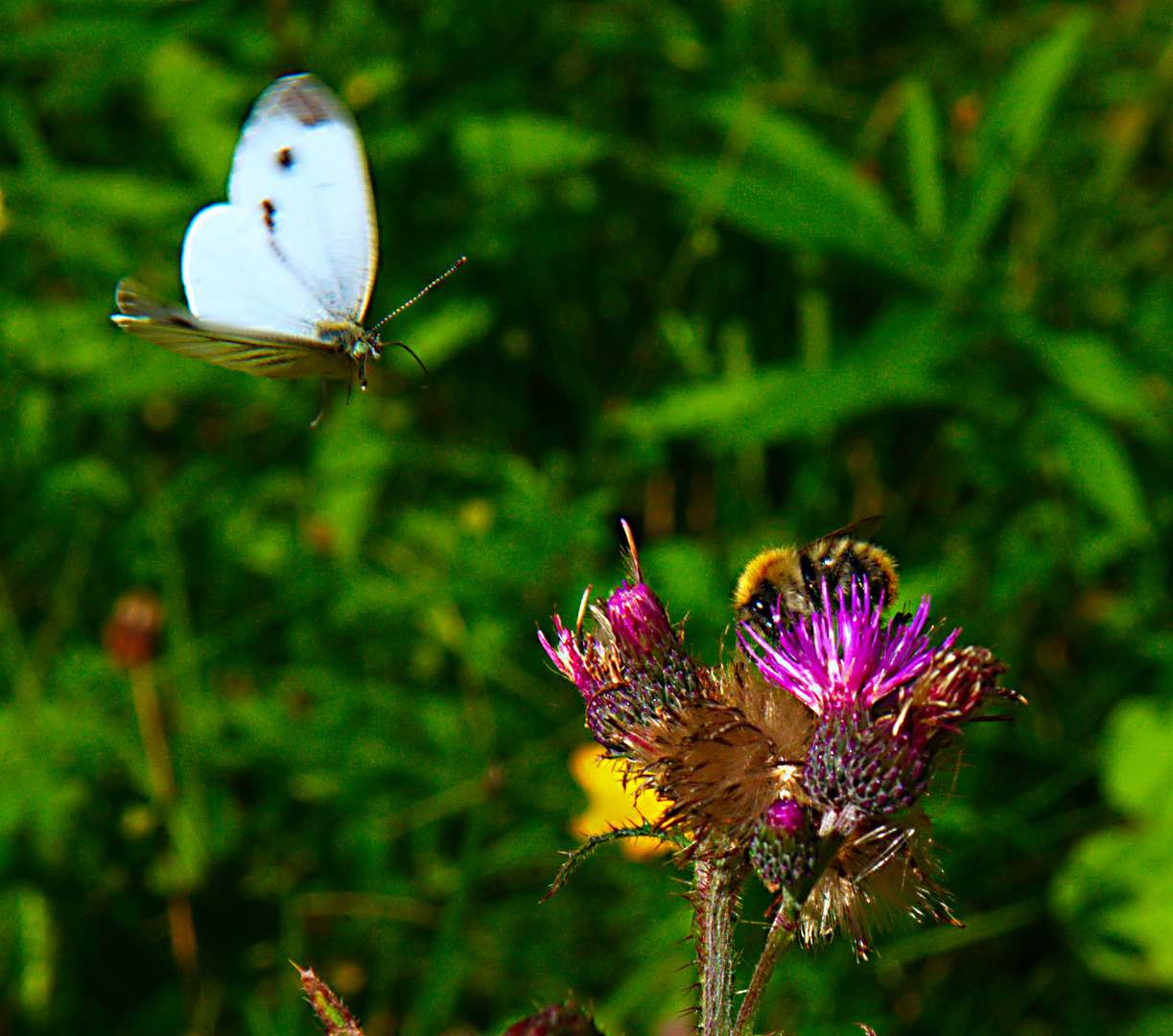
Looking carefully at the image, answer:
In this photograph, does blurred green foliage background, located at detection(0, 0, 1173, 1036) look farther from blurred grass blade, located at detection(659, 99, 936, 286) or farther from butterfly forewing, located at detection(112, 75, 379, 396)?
butterfly forewing, located at detection(112, 75, 379, 396)

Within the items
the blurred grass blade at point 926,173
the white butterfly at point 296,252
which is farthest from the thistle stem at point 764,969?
the blurred grass blade at point 926,173

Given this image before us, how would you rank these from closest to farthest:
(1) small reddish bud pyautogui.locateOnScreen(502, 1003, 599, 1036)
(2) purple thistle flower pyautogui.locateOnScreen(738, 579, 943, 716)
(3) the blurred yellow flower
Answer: (1) small reddish bud pyautogui.locateOnScreen(502, 1003, 599, 1036) < (2) purple thistle flower pyautogui.locateOnScreen(738, 579, 943, 716) < (3) the blurred yellow flower

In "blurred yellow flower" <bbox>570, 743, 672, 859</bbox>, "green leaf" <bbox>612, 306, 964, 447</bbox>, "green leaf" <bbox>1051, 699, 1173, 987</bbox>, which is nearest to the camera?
"blurred yellow flower" <bbox>570, 743, 672, 859</bbox>

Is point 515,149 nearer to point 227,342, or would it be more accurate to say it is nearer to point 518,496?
point 518,496

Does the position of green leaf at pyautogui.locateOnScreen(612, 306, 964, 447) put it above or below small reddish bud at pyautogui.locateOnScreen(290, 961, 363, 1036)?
above

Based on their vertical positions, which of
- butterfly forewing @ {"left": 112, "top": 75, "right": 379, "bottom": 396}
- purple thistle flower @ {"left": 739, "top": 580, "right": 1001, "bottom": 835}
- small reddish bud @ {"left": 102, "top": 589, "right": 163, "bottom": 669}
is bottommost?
small reddish bud @ {"left": 102, "top": 589, "right": 163, "bottom": 669}

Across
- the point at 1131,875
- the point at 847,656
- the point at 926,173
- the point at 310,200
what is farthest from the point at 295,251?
the point at 1131,875

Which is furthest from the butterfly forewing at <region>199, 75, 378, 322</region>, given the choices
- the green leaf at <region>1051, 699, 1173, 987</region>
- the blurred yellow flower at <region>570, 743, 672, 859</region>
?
the green leaf at <region>1051, 699, 1173, 987</region>

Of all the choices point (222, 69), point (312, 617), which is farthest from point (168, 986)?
point (222, 69)
